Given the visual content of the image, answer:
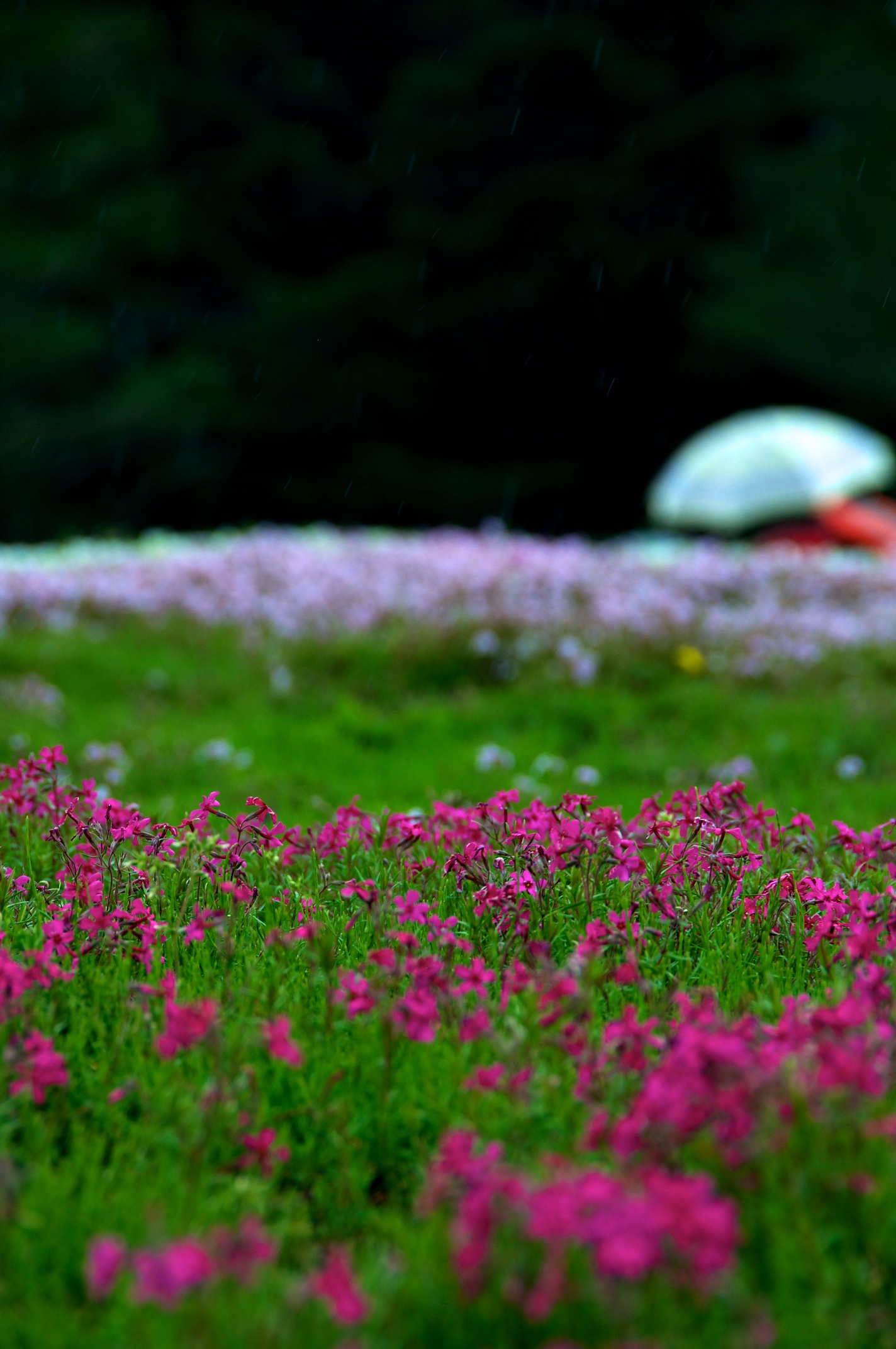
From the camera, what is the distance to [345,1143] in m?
2.48

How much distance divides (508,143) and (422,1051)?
25.9 metres

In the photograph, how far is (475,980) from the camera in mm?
2713

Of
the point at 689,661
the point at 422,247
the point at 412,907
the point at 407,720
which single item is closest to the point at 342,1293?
the point at 412,907

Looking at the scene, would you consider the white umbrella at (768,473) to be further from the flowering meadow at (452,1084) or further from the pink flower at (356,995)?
the pink flower at (356,995)

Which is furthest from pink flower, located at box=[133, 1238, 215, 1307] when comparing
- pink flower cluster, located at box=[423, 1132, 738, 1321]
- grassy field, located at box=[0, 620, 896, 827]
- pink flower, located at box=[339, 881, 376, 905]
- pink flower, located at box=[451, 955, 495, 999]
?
grassy field, located at box=[0, 620, 896, 827]

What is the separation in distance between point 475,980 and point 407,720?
5290 millimetres

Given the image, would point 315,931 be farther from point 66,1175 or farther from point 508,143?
point 508,143

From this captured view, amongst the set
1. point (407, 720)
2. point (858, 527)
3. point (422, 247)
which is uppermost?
point (422, 247)

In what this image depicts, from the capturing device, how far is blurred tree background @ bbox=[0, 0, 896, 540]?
24.7m

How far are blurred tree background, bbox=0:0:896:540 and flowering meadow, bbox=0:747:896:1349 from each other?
21.7m

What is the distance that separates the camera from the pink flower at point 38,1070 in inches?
97.0

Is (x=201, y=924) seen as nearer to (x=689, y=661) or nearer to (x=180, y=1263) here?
(x=180, y=1263)

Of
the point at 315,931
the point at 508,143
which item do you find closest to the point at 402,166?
the point at 508,143

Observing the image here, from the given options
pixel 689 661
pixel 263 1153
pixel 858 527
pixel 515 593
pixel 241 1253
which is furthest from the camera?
pixel 858 527
